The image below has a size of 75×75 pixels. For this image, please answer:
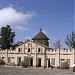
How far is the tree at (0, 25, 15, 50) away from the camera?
3270 inches

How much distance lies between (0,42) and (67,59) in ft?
82.9

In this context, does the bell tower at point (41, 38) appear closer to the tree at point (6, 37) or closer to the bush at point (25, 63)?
the bush at point (25, 63)

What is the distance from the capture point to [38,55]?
68250 millimetres

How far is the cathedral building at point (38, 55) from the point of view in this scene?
6488cm

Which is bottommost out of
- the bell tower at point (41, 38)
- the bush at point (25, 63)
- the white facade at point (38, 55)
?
the bush at point (25, 63)

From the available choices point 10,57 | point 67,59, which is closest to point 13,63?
point 10,57

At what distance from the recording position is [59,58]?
214ft

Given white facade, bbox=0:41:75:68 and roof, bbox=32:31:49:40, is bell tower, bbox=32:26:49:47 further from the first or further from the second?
white facade, bbox=0:41:75:68

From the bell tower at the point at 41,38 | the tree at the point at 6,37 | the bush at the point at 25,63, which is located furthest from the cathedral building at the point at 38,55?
the tree at the point at 6,37

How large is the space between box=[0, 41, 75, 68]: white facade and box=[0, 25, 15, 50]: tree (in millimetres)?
11286

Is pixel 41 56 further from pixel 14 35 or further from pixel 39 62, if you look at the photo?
pixel 14 35

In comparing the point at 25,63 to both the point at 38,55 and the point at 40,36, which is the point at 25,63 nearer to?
the point at 38,55

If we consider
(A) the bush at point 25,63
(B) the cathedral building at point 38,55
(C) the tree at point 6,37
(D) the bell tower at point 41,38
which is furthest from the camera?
(C) the tree at point 6,37

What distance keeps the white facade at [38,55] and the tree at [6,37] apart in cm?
1129
